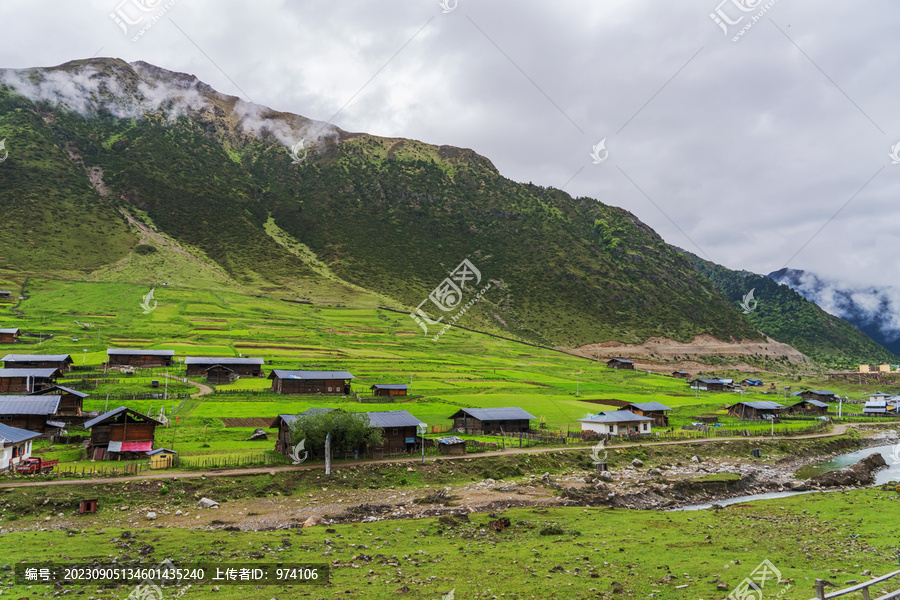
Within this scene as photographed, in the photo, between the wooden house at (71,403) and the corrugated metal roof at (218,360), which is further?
the corrugated metal roof at (218,360)

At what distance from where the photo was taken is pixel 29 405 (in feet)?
158

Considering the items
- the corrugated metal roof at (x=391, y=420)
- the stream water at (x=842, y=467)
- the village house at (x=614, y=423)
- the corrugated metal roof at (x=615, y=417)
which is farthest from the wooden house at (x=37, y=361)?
the stream water at (x=842, y=467)

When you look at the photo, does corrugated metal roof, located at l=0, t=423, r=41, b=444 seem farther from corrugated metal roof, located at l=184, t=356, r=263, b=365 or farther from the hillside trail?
corrugated metal roof, located at l=184, t=356, r=263, b=365

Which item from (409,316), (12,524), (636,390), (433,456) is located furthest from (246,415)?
(409,316)

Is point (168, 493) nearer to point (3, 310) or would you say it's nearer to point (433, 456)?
point (433, 456)

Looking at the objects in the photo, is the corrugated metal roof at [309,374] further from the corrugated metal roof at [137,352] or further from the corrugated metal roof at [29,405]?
the corrugated metal roof at [29,405]

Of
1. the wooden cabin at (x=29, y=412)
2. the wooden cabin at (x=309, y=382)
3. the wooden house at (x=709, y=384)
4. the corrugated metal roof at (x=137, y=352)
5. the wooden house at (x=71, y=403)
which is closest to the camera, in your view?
the wooden cabin at (x=29, y=412)

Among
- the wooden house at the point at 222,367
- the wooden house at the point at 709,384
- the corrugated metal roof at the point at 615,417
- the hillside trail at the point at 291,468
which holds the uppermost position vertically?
the wooden house at the point at 222,367

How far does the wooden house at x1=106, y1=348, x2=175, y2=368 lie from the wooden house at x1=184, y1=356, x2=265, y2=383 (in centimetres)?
357

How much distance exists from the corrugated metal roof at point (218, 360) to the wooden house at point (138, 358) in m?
3.57

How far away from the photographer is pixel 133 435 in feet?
149

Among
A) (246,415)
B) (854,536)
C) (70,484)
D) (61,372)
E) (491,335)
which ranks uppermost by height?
(491,335)

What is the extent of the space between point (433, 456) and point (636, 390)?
5761 cm

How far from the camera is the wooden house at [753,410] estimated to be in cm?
7938
